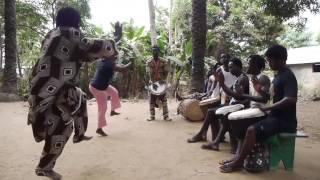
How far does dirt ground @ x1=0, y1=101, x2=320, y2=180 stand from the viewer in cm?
490

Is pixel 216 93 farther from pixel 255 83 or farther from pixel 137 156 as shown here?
pixel 137 156

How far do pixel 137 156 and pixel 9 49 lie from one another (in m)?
9.28

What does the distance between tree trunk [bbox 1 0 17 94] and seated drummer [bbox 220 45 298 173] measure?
1051 cm

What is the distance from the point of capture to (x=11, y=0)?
13375 millimetres

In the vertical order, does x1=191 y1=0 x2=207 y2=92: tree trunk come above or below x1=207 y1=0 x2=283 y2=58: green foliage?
below

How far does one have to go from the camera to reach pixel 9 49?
13383 mm

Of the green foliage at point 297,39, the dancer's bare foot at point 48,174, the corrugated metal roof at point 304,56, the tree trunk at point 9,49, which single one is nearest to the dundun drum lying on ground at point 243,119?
the dancer's bare foot at point 48,174

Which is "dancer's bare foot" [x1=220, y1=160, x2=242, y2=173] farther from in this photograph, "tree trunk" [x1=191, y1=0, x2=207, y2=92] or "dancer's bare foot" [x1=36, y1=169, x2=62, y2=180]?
"tree trunk" [x1=191, y1=0, x2=207, y2=92]

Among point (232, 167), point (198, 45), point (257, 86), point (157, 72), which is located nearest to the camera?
point (232, 167)

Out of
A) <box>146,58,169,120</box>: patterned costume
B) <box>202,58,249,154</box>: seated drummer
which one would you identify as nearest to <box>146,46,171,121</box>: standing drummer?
<box>146,58,169,120</box>: patterned costume

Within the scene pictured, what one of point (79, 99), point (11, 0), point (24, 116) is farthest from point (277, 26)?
point (79, 99)

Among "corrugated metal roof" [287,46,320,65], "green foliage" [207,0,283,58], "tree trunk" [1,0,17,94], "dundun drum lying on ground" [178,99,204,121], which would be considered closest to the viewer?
"dundun drum lying on ground" [178,99,204,121]

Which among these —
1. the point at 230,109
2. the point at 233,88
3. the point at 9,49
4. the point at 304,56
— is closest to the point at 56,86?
the point at 230,109

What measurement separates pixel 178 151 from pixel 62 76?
2.49 meters
